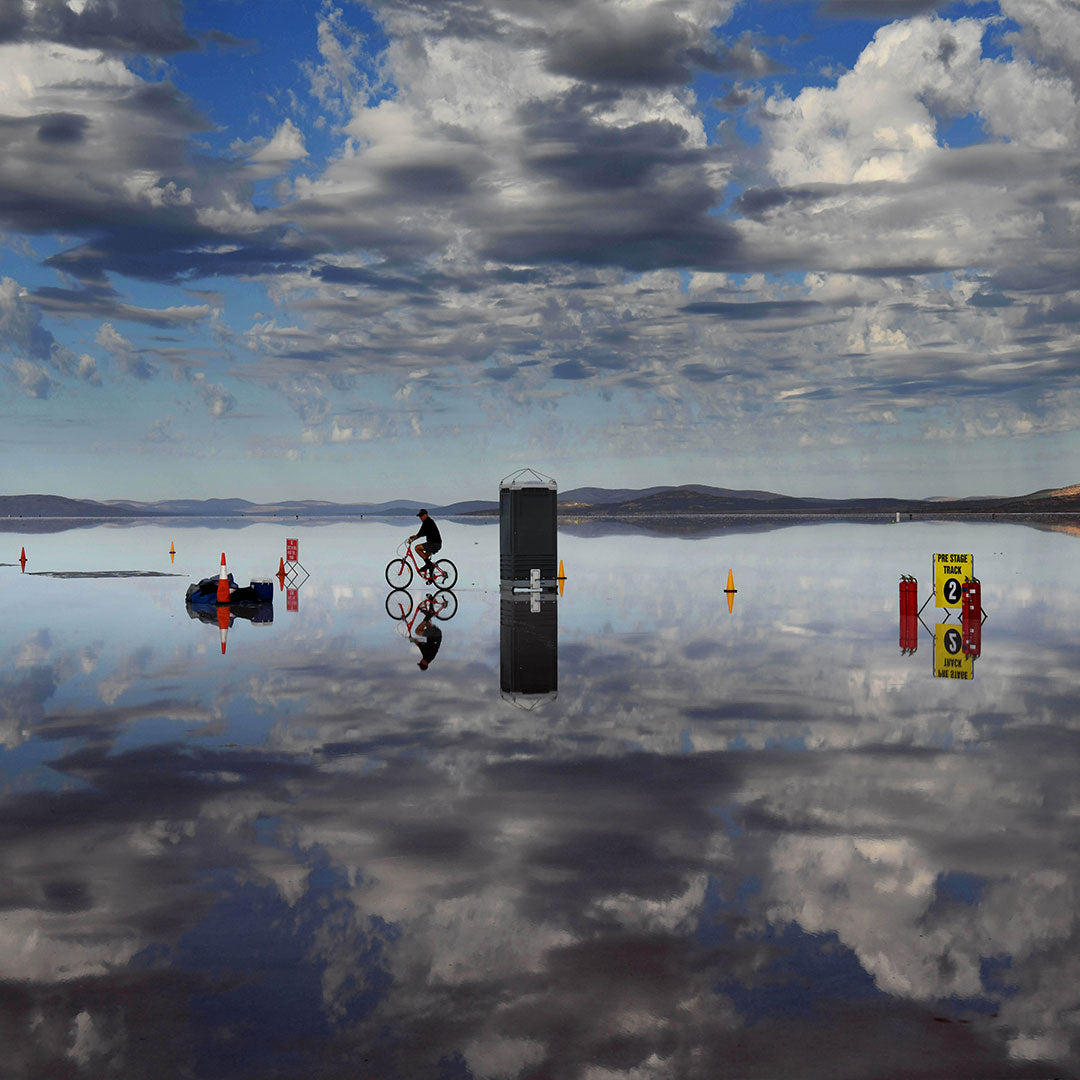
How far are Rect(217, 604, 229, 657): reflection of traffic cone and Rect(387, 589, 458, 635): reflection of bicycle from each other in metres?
3.42

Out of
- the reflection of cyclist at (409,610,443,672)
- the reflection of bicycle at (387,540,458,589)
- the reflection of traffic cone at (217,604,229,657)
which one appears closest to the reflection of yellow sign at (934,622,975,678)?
the reflection of cyclist at (409,610,443,672)

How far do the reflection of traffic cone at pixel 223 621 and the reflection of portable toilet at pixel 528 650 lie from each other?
4.89 m

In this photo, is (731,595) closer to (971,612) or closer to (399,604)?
(971,612)

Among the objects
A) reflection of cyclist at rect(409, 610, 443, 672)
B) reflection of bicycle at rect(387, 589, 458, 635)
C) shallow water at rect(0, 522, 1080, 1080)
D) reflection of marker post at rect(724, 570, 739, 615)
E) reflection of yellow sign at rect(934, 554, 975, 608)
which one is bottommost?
shallow water at rect(0, 522, 1080, 1080)

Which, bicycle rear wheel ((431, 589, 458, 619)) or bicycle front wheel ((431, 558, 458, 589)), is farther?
bicycle front wheel ((431, 558, 458, 589))

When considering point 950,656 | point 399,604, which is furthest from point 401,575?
point 950,656

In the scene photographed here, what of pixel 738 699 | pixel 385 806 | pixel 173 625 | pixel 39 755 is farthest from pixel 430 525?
pixel 385 806

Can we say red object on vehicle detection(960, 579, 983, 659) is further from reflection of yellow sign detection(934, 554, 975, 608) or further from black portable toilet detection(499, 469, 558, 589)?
black portable toilet detection(499, 469, 558, 589)

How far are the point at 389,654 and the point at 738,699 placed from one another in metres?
6.63

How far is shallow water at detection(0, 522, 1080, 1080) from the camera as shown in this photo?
5.25m

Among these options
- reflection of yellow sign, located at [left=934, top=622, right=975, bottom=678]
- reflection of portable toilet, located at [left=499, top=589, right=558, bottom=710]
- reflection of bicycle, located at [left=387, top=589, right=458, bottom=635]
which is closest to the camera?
reflection of portable toilet, located at [left=499, top=589, right=558, bottom=710]

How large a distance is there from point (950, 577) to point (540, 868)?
16.7 metres

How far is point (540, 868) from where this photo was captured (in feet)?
25.2

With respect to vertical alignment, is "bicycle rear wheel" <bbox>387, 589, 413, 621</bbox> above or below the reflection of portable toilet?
above
